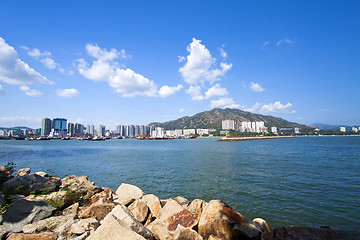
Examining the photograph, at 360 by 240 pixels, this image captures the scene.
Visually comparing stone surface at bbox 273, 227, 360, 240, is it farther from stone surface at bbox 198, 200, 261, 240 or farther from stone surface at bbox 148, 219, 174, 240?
stone surface at bbox 148, 219, 174, 240

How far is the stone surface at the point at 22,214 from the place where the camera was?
6395 millimetres

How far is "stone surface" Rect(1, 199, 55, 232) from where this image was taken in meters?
6.39

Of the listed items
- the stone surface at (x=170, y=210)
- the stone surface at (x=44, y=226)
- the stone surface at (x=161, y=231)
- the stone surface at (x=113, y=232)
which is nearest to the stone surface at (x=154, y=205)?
the stone surface at (x=170, y=210)

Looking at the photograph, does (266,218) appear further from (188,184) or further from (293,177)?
(293,177)

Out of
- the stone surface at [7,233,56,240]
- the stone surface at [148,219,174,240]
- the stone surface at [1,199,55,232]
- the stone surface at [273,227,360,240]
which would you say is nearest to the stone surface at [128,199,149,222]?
the stone surface at [148,219,174,240]

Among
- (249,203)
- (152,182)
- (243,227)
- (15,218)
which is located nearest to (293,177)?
(249,203)

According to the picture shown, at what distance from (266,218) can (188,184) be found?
805 centimetres

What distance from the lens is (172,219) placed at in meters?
6.66

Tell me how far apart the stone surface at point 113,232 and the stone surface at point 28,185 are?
25.8ft

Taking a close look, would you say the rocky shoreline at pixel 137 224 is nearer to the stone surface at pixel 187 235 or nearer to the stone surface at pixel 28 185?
the stone surface at pixel 187 235

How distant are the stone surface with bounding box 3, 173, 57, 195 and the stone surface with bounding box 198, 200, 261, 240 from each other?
9.99 meters

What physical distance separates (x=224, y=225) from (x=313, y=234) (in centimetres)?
253

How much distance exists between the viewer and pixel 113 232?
490 cm

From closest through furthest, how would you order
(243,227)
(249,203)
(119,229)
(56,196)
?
(119,229) → (243,227) → (56,196) → (249,203)
